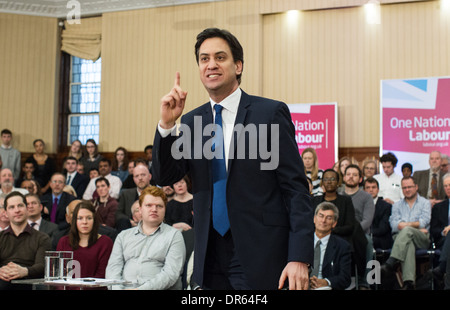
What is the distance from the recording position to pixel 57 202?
747cm

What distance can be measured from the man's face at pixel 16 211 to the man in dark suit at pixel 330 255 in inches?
94.6

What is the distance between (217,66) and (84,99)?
9.90 meters

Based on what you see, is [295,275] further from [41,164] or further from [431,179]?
[41,164]

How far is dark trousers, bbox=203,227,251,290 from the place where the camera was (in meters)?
1.99

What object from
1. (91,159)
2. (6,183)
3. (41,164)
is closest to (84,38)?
(41,164)

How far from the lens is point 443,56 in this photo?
30.9 feet

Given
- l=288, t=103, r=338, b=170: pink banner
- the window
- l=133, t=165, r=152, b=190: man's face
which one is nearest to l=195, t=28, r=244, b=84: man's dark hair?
l=133, t=165, r=152, b=190: man's face

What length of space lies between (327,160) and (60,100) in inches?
210

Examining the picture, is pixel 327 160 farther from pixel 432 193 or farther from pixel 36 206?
pixel 36 206

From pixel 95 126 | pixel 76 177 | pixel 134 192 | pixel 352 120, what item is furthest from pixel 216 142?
pixel 95 126

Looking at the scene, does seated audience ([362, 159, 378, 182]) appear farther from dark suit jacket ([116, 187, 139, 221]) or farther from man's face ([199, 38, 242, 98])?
man's face ([199, 38, 242, 98])

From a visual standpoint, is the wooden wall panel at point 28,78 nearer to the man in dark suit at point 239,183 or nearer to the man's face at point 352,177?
the man's face at point 352,177

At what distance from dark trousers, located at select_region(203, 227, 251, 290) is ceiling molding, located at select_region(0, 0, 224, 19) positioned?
30.6 feet

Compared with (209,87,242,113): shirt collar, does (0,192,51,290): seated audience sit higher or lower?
lower
